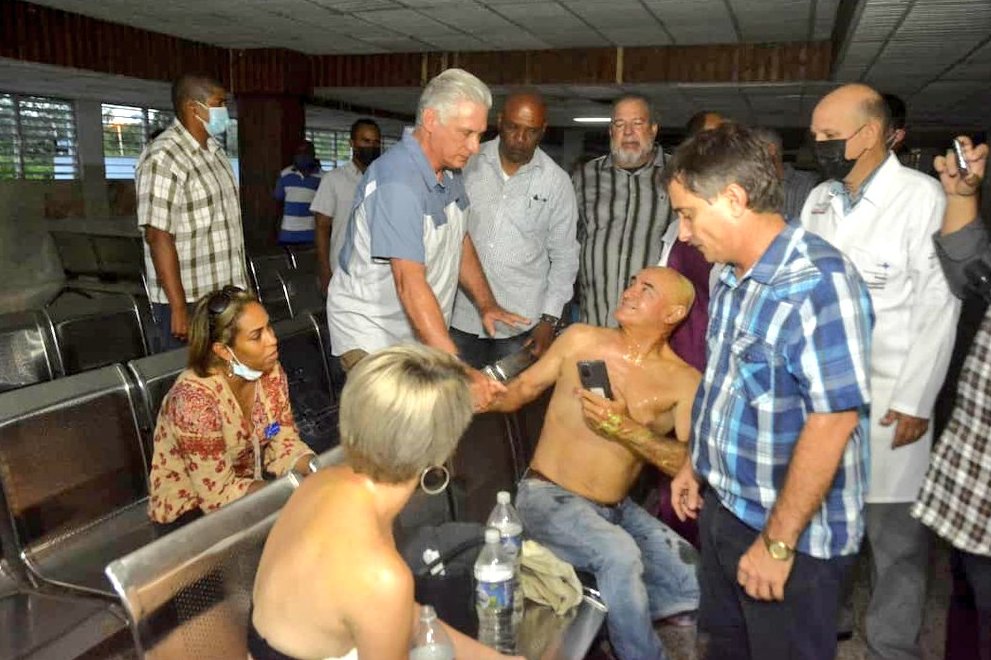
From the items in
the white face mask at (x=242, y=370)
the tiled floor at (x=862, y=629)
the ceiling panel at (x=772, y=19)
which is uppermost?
the ceiling panel at (x=772, y=19)

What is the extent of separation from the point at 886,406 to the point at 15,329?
10.0 ft

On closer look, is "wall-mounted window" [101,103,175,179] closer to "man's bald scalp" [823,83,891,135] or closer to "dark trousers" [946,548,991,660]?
"man's bald scalp" [823,83,891,135]

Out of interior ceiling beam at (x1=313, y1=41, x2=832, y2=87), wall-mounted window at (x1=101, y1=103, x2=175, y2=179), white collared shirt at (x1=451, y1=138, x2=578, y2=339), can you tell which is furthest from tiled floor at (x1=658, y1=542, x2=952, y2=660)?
wall-mounted window at (x1=101, y1=103, x2=175, y2=179)

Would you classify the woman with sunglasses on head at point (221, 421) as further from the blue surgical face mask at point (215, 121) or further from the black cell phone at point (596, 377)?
the blue surgical face mask at point (215, 121)

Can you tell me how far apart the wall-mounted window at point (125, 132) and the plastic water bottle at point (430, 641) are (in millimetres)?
12578

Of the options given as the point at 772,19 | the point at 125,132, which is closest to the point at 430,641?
the point at 772,19

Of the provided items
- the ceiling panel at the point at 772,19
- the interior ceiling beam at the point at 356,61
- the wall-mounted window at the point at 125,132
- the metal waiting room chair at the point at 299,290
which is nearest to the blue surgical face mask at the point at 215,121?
the metal waiting room chair at the point at 299,290

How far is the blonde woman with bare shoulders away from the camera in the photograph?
1.29 meters

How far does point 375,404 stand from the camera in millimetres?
1384

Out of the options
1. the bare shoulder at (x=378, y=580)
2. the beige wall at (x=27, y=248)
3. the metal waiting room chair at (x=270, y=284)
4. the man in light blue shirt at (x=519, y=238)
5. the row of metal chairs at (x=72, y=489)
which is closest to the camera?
the bare shoulder at (x=378, y=580)

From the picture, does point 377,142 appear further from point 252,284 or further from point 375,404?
point 375,404

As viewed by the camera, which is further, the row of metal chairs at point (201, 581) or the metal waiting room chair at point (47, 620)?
the metal waiting room chair at point (47, 620)

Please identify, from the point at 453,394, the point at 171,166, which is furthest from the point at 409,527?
the point at 171,166

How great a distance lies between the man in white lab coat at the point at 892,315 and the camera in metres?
2.28
